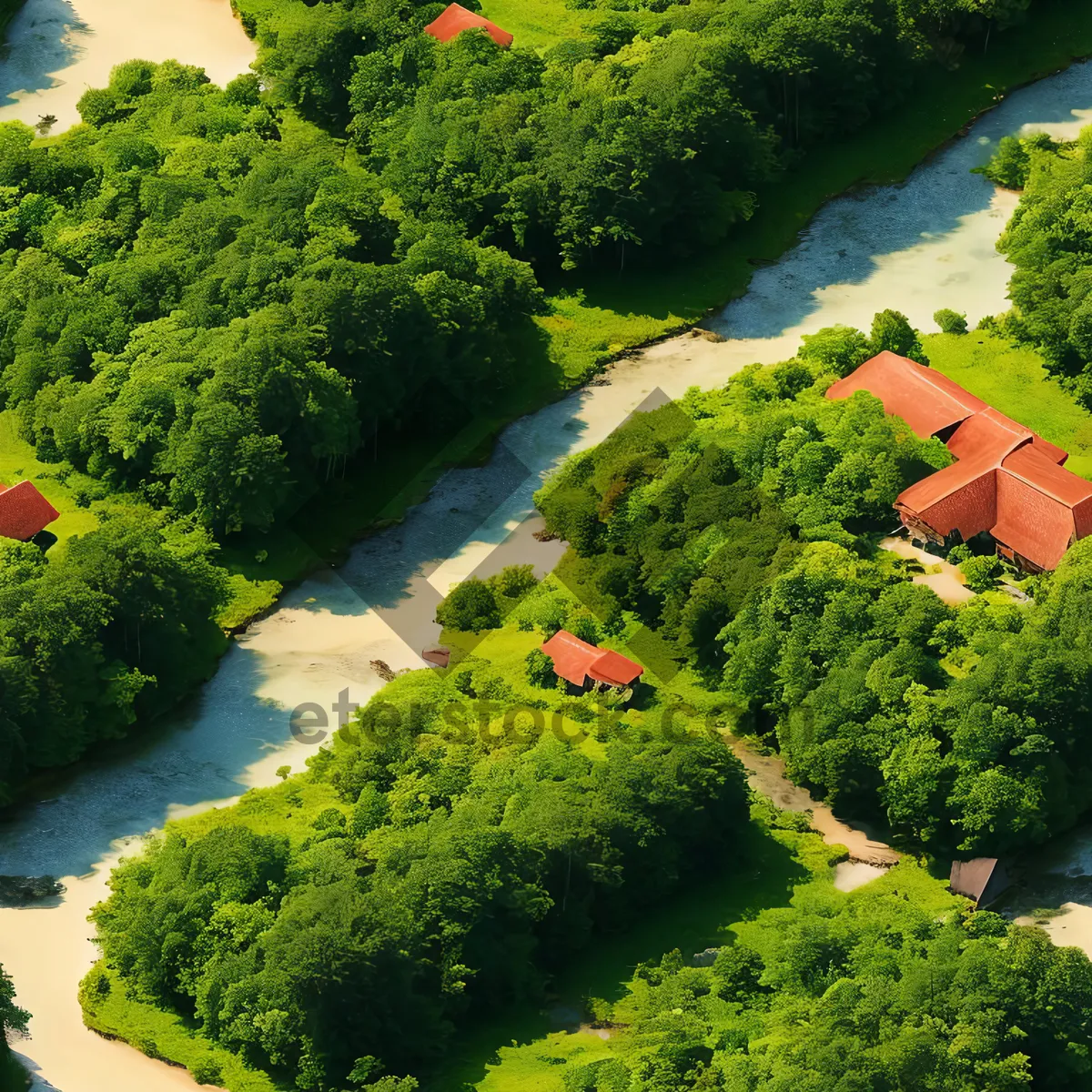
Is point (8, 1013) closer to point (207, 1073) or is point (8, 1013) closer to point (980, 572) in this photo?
point (207, 1073)

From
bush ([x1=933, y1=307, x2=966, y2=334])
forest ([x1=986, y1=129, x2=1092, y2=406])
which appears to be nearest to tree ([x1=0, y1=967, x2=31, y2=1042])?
bush ([x1=933, y1=307, x2=966, y2=334])

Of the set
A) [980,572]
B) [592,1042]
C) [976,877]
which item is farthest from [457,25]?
[592,1042]

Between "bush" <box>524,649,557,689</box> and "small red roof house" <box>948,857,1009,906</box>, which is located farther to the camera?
"bush" <box>524,649,557,689</box>

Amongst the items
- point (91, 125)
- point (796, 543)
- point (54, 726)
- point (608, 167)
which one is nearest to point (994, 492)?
point (796, 543)

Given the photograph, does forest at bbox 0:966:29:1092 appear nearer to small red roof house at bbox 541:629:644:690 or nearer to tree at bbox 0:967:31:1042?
tree at bbox 0:967:31:1042

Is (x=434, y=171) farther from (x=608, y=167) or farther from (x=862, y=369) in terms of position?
(x=862, y=369)

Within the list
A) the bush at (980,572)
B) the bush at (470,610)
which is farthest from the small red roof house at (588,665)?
the bush at (980,572)

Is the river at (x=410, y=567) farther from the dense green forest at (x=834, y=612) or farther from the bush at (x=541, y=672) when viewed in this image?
the bush at (x=541, y=672)
